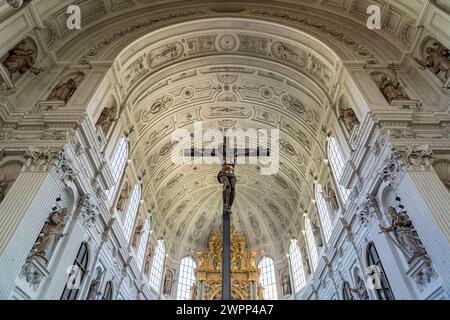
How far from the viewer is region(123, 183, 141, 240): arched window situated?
16.3 metres

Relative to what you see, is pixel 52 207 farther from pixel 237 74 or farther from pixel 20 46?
pixel 237 74

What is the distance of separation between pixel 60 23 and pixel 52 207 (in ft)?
29.1

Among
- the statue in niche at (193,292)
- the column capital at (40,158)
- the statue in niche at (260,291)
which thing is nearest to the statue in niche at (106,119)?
the column capital at (40,158)

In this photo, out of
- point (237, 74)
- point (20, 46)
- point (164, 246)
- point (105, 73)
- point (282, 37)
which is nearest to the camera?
point (20, 46)

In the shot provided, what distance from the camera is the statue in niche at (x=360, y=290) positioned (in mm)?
12071

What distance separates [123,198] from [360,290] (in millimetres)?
11595

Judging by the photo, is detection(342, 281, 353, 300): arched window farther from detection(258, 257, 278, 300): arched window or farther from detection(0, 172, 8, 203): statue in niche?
detection(0, 172, 8, 203): statue in niche

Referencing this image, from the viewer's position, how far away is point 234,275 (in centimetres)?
2516

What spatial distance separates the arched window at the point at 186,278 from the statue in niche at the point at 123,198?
12.1 meters

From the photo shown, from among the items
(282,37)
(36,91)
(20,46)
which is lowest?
(36,91)

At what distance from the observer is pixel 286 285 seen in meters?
23.8

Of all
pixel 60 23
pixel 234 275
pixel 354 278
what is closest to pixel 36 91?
pixel 60 23

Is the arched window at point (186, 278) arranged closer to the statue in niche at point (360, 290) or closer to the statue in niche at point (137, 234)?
the statue in niche at point (137, 234)

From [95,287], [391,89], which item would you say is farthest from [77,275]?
[391,89]
